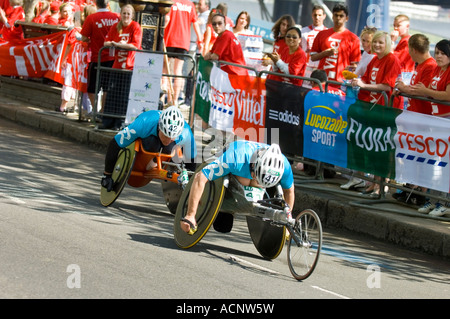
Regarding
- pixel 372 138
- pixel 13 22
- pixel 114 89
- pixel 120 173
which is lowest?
pixel 120 173

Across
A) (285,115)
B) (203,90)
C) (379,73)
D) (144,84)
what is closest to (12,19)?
(144,84)

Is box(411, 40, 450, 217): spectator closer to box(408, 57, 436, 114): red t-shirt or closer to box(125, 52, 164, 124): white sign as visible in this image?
box(408, 57, 436, 114): red t-shirt

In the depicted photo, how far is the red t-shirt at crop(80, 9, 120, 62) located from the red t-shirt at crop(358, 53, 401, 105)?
5928 millimetres

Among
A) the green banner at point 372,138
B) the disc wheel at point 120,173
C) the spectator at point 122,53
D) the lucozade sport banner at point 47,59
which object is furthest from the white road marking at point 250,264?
the lucozade sport banner at point 47,59

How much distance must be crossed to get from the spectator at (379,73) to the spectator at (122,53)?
195 inches

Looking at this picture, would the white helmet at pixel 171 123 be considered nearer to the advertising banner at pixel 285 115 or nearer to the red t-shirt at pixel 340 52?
the advertising banner at pixel 285 115

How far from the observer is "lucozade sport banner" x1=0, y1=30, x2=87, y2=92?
55.0 feet

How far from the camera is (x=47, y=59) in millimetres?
18375

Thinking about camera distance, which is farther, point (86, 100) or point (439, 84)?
point (86, 100)

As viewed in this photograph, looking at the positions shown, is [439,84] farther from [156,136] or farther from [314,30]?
[314,30]

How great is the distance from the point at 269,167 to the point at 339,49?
5.76 meters

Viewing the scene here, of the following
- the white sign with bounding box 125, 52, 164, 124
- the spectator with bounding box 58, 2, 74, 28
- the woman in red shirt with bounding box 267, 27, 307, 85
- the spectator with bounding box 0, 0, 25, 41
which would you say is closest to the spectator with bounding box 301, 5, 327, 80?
the woman in red shirt with bounding box 267, 27, 307, 85

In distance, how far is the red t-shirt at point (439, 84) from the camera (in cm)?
1036

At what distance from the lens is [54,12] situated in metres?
20.6
